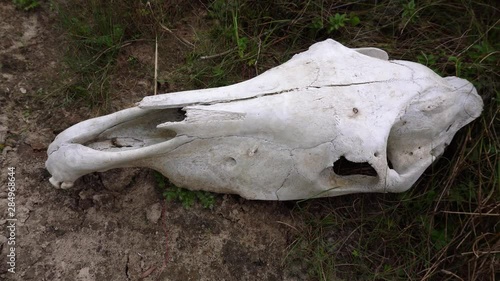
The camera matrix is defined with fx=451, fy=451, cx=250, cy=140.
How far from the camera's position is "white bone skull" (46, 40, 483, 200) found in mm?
2572

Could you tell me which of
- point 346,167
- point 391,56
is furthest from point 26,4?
point 391,56

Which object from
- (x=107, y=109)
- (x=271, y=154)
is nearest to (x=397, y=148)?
(x=271, y=154)

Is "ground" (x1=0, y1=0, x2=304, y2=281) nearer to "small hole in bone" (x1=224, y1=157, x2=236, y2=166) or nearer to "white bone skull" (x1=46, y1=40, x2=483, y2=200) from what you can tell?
"white bone skull" (x1=46, y1=40, x2=483, y2=200)

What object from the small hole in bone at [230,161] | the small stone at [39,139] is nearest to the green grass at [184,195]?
the small hole in bone at [230,161]

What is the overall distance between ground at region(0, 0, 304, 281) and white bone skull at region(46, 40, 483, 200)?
0.84 ft

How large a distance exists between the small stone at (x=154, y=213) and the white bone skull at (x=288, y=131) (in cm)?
26

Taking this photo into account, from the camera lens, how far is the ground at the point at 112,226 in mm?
2816

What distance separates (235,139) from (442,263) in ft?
5.95

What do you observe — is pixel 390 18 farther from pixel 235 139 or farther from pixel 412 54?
pixel 235 139

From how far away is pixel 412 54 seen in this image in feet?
12.0

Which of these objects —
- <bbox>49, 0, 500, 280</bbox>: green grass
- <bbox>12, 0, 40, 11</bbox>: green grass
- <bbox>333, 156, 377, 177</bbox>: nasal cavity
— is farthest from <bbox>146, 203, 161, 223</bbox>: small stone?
<bbox>12, 0, 40, 11</bbox>: green grass

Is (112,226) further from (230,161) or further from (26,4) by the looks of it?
(26,4)

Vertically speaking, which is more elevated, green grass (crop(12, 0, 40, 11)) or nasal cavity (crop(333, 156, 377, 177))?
green grass (crop(12, 0, 40, 11))

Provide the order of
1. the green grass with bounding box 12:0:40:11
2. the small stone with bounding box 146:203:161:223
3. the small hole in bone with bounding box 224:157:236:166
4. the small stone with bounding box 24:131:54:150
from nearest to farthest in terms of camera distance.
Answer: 1. the small hole in bone with bounding box 224:157:236:166
2. the small stone with bounding box 146:203:161:223
3. the small stone with bounding box 24:131:54:150
4. the green grass with bounding box 12:0:40:11
